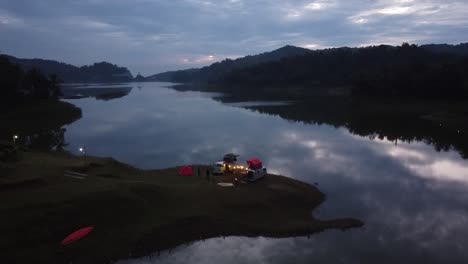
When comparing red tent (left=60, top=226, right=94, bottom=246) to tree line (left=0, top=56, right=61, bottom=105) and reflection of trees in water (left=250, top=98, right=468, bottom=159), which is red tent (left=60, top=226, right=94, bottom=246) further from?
tree line (left=0, top=56, right=61, bottom=105)

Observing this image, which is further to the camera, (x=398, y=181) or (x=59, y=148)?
(x=59, y=148)

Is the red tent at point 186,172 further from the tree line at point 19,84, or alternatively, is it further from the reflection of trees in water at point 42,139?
the tree line at point 19,84

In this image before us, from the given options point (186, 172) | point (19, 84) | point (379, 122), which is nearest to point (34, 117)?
point (19, 84)

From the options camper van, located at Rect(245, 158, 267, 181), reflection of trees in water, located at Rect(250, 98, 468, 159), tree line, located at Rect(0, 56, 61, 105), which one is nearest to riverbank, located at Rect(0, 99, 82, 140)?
tree line, located at Rect(0, 56, 61, 105)

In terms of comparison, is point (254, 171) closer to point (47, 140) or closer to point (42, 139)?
point (47, 140)

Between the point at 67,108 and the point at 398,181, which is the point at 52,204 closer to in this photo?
the point at 398,181

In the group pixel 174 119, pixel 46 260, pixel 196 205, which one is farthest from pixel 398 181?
pixel 174 119

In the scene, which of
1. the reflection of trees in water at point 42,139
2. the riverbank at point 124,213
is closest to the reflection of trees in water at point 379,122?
the riverbank at point 124,213
